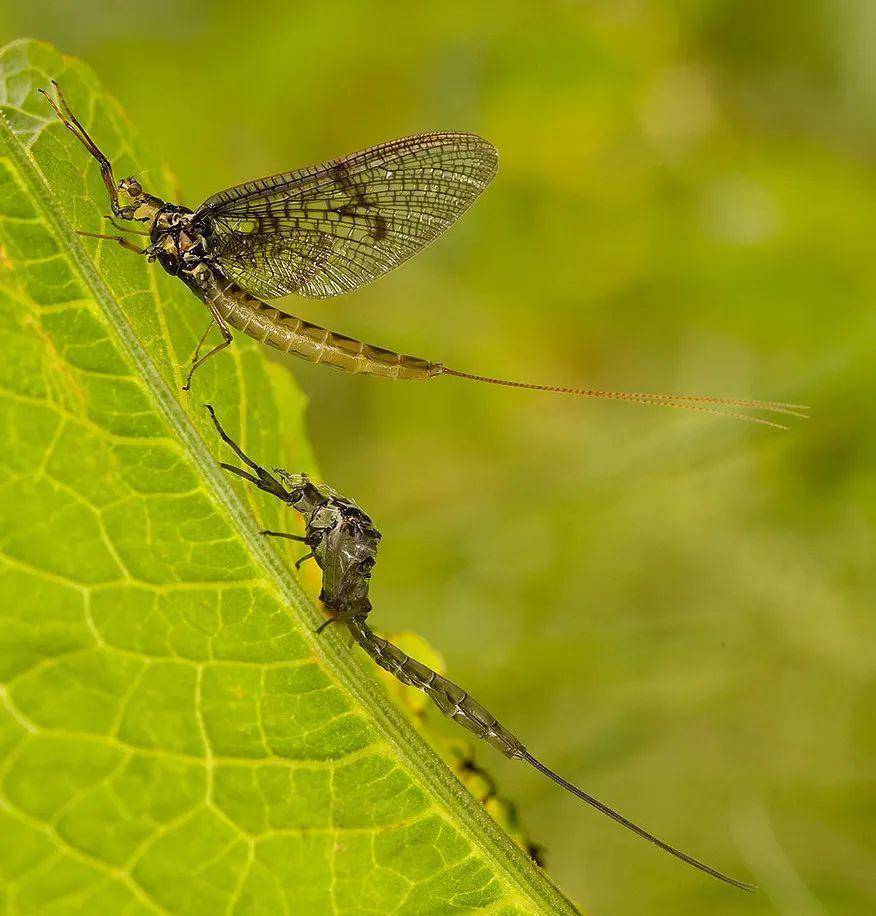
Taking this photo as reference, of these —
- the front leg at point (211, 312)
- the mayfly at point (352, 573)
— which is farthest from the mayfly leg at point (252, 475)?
the front leg at point (211, 312)

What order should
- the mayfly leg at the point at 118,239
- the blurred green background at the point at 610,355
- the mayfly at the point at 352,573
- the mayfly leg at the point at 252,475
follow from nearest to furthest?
the mayfly leg at the point at 118,239
the mayfly leg at the point at 252,475
the mayfly at the point at 352,573
the blurred green background at the point at 610,355

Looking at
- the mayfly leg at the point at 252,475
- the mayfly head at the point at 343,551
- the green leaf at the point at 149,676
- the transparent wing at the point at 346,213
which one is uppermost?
the transparent wing at the point at 346,213

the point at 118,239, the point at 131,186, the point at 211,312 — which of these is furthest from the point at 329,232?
the point at 118,239

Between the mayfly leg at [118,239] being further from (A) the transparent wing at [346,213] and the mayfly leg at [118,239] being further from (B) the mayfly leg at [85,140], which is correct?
(A) the transparent wing at [346,213]

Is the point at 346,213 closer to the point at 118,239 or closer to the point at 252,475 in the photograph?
the point at 118,239

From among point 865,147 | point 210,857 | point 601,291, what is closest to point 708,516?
point 601,291
